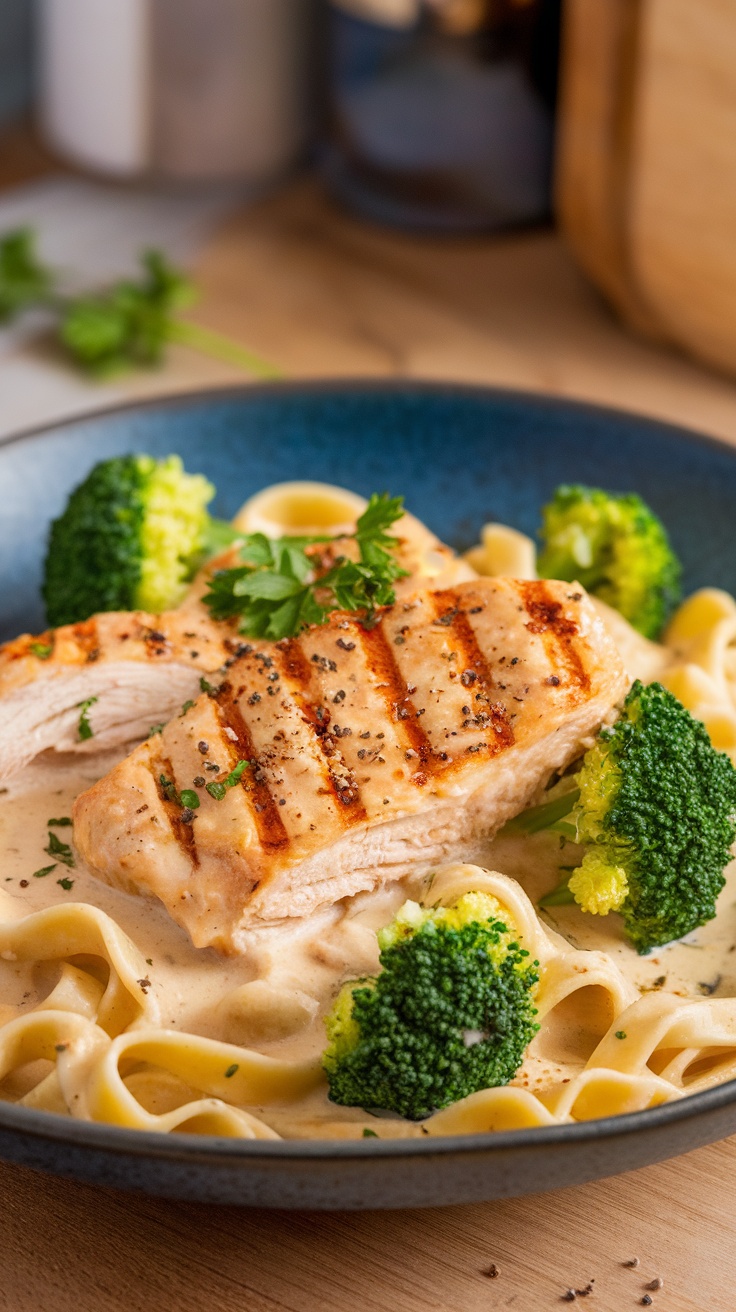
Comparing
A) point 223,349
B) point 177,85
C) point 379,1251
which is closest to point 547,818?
point 379,1251

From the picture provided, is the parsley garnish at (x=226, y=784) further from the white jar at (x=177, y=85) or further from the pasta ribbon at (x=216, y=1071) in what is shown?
the white jar at (x=177, y=85)

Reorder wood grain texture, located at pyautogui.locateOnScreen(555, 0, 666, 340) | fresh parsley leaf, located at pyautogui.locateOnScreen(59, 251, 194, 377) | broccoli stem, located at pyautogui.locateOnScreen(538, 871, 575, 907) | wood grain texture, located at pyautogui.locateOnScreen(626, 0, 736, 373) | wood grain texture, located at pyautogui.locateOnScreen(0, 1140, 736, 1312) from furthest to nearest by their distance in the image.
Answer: fresh parsley leaf, located at pyautogui.locateOnScreen(59, 251, 194, 377)
wood grain texture, located at pyautogui.locateOnScreen(555, 0, 666, 340)
wood grain texture, located at pyautogui.locateOnScreen(626, 0, 736, 373)
broccoli stem, located at pyautogui.locateOnScreen(538, 871, 575, 907)
wood grain texture, located at pyautogui.locateOnScreen(0, 1140, 736, 1312)

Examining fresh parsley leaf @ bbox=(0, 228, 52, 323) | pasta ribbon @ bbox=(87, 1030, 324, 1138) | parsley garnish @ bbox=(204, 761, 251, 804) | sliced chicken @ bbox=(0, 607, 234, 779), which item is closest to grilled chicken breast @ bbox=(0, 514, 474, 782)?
sliced chicken @ bbox=(0, 607, 234, 779)

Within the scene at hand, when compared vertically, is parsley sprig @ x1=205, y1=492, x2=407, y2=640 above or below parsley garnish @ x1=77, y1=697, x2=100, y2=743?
above

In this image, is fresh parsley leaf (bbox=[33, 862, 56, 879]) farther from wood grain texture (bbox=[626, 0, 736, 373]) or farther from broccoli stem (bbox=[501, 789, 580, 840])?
wood grain texture (bbox=[626, 0, 736, 373])

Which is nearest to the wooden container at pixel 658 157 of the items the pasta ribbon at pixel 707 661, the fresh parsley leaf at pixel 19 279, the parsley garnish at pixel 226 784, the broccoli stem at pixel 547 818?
the pasta ribbon at pixel 707 661

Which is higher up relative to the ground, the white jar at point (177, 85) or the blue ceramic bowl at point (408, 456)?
the white jar at point (177, 85)
